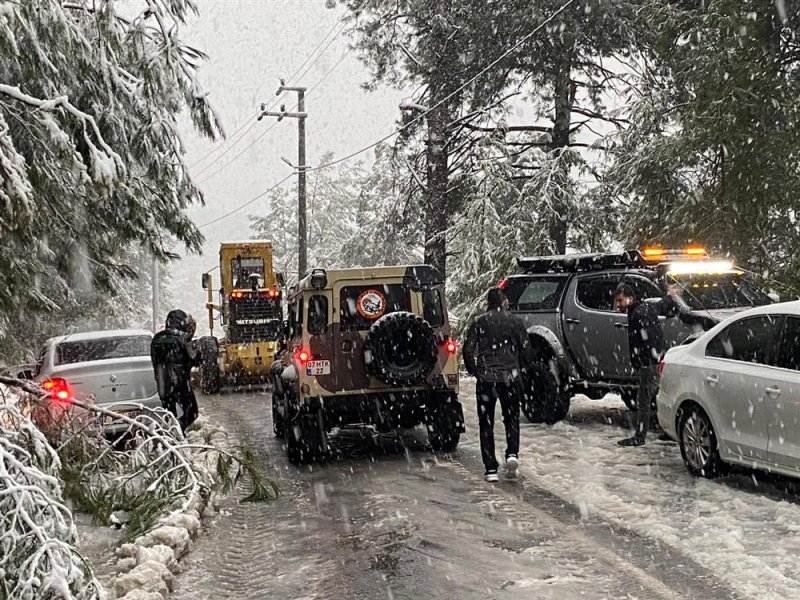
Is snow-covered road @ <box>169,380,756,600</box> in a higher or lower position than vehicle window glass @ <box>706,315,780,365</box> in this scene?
lower

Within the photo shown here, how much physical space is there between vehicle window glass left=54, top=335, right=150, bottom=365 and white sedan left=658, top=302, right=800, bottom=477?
7.08 meters

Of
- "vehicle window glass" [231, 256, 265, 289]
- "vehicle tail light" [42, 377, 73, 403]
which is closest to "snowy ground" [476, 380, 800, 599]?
"vehicle tail light" [42, 377, 73, 403]

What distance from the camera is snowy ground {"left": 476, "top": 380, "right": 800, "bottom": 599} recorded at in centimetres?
585

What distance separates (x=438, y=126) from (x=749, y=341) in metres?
13.6

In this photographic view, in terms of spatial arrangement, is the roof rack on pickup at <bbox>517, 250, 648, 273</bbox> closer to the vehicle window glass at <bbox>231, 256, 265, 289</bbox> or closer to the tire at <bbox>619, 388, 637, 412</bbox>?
the tire at <bbox>619, 388, 637, 412</bbox>

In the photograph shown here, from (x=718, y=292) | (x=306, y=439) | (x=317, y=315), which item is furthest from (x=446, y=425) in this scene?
(x=718, y=292)

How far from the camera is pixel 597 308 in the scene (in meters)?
11.8

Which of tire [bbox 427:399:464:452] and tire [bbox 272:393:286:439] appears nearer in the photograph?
tire [bbox 427:399:464:452]

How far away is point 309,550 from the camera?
6566 mm

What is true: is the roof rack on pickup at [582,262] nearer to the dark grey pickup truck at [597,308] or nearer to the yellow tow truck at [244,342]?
the dark grey pickup truck at [597,308]

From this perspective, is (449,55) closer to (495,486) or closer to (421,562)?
(495,486)

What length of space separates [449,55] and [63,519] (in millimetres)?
17830

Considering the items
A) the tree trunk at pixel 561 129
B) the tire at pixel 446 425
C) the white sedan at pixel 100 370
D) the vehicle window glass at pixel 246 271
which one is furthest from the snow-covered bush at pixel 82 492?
the vehicle window glass at pixel 246 271

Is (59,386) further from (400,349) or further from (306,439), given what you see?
(400,349)
